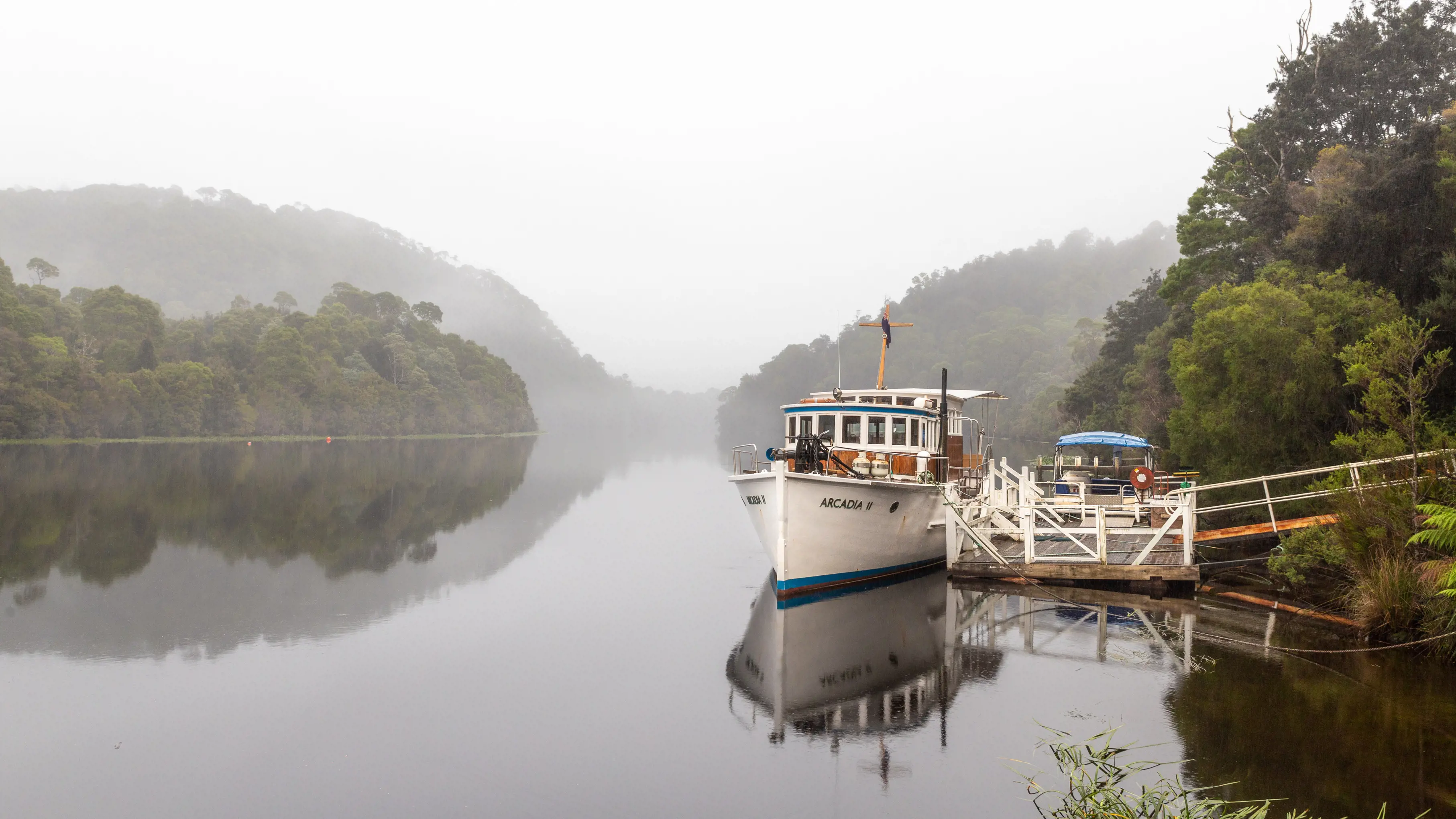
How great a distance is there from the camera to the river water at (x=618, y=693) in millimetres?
10203

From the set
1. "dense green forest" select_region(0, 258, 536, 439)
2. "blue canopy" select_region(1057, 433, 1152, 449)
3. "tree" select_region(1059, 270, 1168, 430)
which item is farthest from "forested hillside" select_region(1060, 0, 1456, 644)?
"dense green forest" select_region(0, 258, 536, 439)

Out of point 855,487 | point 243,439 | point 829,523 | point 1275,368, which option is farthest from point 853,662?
point 243,439

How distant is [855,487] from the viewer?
20016mm

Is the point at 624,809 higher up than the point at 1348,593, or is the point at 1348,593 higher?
the point at 1348,593

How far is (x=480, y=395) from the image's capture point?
15288 cm

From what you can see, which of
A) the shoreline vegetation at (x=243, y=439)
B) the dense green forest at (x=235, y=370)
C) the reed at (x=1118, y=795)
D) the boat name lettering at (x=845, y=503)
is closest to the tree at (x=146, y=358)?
the dense green forest at (x=235, y=370)

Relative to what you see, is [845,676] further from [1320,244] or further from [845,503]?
[1320,244]

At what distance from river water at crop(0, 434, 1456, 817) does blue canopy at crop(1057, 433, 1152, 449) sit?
11833mm

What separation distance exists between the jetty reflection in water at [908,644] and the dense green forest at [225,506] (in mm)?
12689

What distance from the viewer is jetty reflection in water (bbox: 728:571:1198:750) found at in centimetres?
1330

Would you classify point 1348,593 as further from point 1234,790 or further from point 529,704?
point 529,704

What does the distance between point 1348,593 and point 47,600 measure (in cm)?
2500

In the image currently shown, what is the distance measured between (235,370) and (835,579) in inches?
4174

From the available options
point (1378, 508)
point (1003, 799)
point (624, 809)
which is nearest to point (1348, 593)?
point (1378, 508)
